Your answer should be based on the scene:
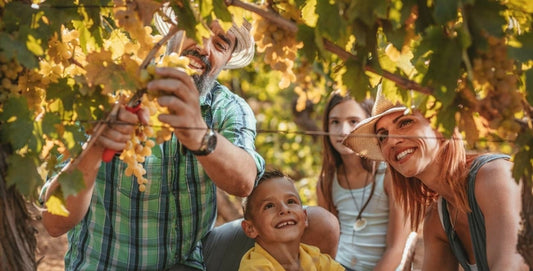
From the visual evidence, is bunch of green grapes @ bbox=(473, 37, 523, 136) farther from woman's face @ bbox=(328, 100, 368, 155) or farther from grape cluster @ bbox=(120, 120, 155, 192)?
woman's face @ bbox=(328, 100, 368, 155)

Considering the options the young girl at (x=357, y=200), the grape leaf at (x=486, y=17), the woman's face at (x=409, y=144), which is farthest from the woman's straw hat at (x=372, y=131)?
the grape leaf at (x=486, y=17)

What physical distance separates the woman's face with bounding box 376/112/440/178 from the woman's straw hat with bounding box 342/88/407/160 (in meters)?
0.04

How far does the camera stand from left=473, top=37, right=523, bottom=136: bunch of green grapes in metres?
2.14

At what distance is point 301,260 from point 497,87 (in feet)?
4.71

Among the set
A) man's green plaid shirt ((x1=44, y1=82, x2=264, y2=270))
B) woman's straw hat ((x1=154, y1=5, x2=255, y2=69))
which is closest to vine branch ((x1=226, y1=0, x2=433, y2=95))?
man's green plaid shirt ((x1=44, y1=82, x2=264, y2=270))

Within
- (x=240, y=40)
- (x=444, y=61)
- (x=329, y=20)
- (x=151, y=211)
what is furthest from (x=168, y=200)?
(x=444, y=61)

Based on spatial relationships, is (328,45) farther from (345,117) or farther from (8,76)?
(345,117)

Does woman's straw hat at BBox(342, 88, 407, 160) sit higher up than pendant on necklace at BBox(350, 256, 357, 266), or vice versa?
woman's straw hat at BBox(342, 88, 407, 160)

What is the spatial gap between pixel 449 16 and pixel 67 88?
3.66 feet

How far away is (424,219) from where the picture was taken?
148 inches

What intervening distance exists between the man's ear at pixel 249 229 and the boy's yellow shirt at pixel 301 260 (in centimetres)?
5

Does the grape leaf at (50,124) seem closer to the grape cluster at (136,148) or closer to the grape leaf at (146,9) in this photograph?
the grape cluster at (136,148)

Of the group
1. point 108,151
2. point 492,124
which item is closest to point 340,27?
point 492,124

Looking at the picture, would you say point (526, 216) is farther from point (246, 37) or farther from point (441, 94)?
point (246, 37)
